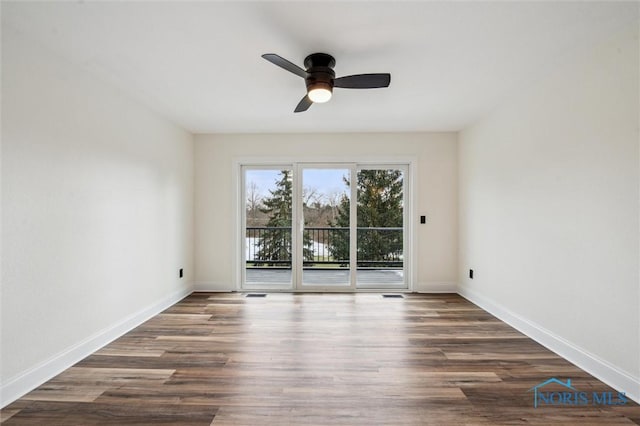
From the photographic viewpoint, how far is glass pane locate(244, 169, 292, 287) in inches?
177

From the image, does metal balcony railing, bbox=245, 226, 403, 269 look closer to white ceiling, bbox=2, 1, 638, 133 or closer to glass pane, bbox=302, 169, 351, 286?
glass pane, bbox=302, 169, 351, 286

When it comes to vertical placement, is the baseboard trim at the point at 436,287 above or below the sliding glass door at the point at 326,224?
below

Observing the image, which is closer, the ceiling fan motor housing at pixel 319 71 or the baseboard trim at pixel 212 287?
the ceiling fan motor housing at pixel 319 71

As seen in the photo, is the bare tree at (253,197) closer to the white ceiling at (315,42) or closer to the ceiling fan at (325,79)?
the white ceiling at (315,42)

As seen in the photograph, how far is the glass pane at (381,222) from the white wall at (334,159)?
265 millimetres

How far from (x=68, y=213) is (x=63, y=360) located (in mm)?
1106

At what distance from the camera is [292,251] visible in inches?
175

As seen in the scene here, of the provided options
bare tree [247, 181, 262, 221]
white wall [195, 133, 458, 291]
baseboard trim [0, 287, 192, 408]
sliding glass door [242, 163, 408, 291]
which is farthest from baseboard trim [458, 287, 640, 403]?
baseboard trim [0, 287, 192, 408]

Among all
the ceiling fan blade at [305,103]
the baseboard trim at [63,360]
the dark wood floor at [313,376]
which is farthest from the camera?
the ceiling fan blade at [305,103]

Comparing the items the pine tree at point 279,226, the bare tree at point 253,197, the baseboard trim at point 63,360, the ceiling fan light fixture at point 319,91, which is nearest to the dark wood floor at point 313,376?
the baseboard trim at point 63,360

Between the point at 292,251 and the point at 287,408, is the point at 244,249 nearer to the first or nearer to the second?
the point at 292,251

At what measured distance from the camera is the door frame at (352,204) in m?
4.36

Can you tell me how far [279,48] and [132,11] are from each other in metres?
0.91

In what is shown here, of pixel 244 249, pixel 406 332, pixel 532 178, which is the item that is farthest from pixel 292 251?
pixel 532 178
